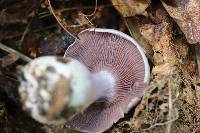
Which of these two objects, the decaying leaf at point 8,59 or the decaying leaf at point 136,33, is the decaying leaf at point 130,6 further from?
the decaying leaf at point 8,59

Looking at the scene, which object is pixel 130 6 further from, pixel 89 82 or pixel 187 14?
pixel 89 82

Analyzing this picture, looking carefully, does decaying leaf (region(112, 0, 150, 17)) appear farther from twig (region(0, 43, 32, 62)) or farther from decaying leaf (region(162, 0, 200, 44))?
twig (region(0, 43, 32, 62))

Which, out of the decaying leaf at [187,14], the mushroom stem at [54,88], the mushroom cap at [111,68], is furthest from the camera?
the decaying leaf at [187,14]

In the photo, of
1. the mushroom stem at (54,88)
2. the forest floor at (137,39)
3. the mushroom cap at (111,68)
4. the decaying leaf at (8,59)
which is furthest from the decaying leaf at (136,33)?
the decaying leaf at (8,59)

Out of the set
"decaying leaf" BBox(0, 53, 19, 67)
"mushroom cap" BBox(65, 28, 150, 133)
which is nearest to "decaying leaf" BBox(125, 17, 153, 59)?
"mushroom cap" BBox(65, 28, 150, 133)

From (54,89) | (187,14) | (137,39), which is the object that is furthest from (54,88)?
(187,14)

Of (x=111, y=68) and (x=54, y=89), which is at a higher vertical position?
(x=54, y=89)

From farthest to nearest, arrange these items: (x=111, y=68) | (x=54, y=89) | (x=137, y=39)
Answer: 1. (x=137, y=39)
2. (x=111, y=68)
3. (x=54, y=89)

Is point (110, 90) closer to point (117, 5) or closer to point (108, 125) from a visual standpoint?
point (108, 125)
